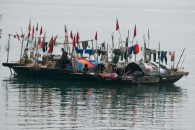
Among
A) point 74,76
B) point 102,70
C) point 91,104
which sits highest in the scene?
point 102,70

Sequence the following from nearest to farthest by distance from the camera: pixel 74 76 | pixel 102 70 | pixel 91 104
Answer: pixel 91 104, pixel 74 76, pixel 102 70

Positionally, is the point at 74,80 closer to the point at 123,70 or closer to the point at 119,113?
the point at 123,70

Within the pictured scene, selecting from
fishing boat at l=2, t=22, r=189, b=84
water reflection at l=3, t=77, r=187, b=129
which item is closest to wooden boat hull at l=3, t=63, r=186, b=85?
fishing boat at l=2, t=22, r=189, b=84

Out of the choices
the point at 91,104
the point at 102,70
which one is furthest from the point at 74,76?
the point at 91,104

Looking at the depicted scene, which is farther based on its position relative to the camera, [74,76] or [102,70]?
[102,70]

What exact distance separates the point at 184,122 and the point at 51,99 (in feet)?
35.3

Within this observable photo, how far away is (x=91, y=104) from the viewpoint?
4891cm

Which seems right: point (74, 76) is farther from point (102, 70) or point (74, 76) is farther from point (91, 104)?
point (91, 104)

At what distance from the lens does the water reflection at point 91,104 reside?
138 ft

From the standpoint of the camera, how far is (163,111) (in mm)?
47406

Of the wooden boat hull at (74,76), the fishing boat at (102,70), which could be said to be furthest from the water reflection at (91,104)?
the fishing boat at (102,70)

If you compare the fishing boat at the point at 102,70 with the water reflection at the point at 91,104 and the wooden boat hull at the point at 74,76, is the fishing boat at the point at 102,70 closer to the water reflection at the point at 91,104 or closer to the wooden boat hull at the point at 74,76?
the wooden boat hull at the point at 74,76

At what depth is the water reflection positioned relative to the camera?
4203 cm

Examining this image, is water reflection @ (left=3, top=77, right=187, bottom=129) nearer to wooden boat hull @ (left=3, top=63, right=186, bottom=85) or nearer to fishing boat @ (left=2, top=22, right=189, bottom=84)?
wooden boat hull @ (left=3, top=63, right=186, bottom=85)
